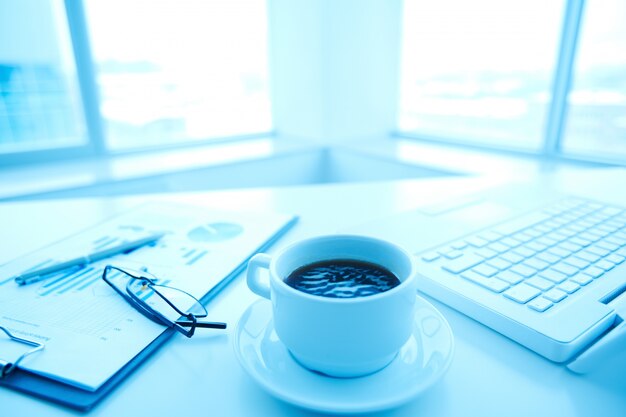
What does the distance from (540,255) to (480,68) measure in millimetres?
1664

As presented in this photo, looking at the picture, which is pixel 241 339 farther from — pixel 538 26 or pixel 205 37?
pixel 205 37

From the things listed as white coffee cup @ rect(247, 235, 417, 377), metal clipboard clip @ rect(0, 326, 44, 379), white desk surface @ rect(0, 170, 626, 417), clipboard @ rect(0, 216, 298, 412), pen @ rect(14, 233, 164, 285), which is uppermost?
white coffee cup @ rect(247, 235, 417, 377)

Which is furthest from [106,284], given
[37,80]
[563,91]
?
[563,91]

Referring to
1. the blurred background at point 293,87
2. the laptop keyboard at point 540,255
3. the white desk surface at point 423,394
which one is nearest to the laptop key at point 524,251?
the laptop keyboard at point 540,255

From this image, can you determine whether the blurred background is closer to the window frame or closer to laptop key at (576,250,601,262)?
the window frame

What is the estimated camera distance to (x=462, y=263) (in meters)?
0.44

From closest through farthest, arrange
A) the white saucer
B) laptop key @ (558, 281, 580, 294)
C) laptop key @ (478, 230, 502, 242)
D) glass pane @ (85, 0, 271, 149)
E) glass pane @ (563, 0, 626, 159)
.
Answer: the white saucer → laptop key @ (558, 281, 580, 294) → laptop key @ (478, 230, 502, 242) → glass pane @ (563, 0, 626, 159) → glass pane @ (85, 0, 271, 149)

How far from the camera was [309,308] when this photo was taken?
0.28 metres

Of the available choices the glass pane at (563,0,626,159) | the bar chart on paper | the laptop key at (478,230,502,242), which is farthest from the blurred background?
the laptop key at (478,230,502,242)

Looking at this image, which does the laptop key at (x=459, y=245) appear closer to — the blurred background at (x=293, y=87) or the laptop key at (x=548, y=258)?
the laptop key at (x=548, y=258)

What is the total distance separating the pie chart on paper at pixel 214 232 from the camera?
22.2 inches

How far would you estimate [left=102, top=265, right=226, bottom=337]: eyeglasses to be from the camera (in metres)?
0.37

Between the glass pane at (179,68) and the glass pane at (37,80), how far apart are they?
0.38ft

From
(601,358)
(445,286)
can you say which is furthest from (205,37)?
(601,358)
